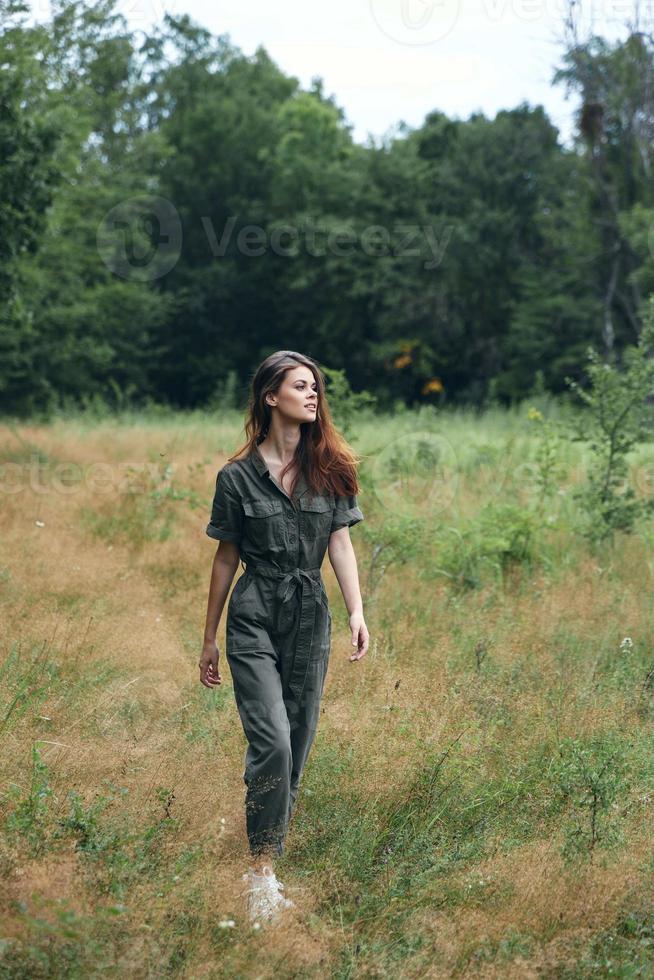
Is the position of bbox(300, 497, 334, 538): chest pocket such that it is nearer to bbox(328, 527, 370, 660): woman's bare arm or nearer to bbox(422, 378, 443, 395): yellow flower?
bbox(328, 527, 370, 660): woman's bare arm

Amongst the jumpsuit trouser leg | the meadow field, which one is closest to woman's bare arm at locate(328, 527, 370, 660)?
the jumpsuit trouser leg

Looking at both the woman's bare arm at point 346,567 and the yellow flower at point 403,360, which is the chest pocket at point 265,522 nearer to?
the woman's bare arm at point 346,567

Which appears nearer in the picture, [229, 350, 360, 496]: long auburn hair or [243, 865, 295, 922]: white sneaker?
[243, 865, 295, 922]: white sneaker

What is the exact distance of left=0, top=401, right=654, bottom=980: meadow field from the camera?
3383 millimetres

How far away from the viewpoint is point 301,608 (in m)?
3.87

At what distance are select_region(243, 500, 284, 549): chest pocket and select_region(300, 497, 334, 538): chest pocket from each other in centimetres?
10

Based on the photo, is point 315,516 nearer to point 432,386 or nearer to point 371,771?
point 371,771

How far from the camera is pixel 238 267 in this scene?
38781 mm

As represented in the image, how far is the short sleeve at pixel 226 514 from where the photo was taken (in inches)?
154

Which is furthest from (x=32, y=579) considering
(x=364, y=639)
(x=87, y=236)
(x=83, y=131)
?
(x=87, y=236)

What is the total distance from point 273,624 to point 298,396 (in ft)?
2.82

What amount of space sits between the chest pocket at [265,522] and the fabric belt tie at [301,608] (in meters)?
0.09

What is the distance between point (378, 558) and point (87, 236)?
85.3 ft

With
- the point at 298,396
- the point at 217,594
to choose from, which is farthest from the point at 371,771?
the point at 298,396
